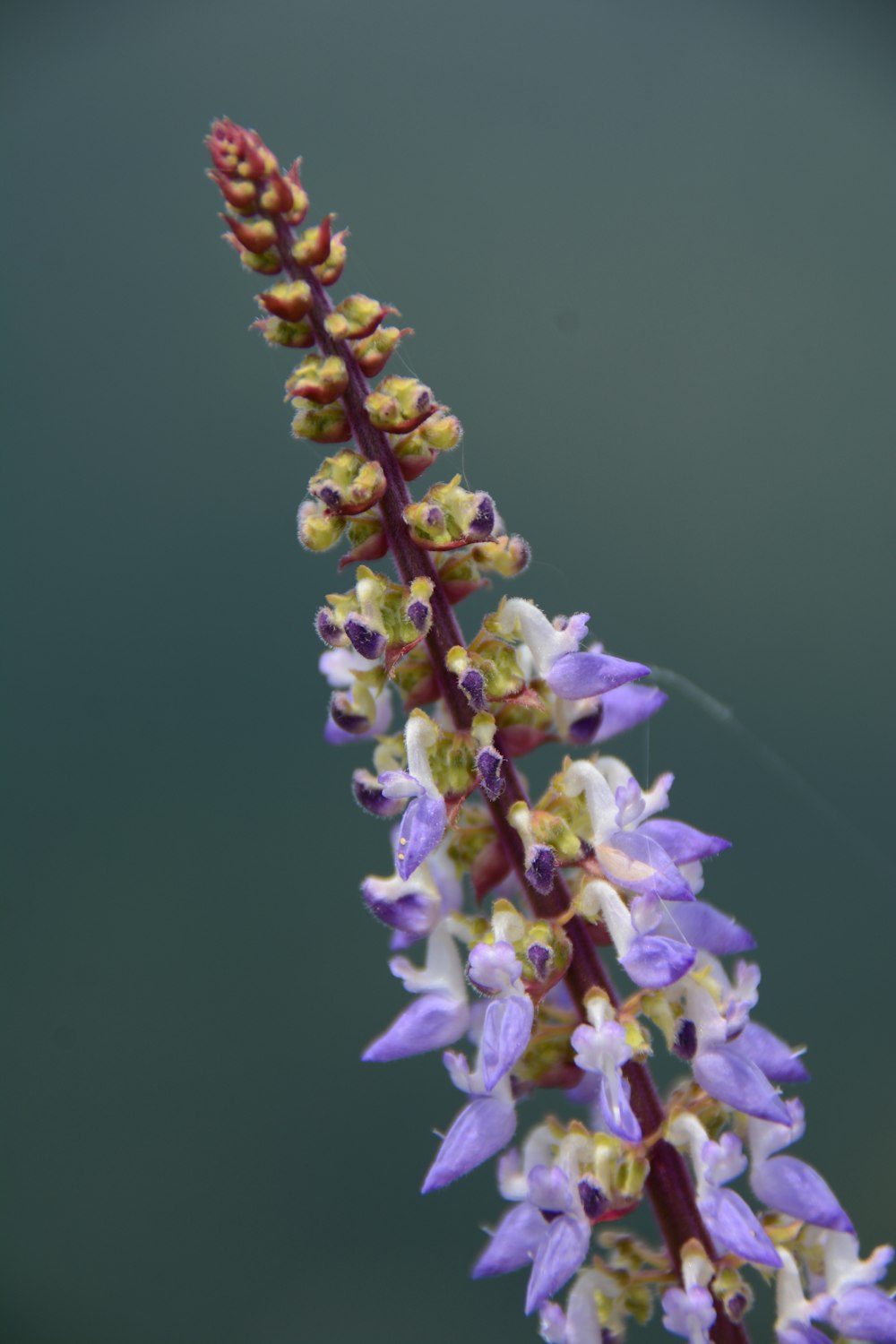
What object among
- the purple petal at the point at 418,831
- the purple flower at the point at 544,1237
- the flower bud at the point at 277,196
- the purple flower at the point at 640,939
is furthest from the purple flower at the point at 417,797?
the flower bud at the point at 277,196

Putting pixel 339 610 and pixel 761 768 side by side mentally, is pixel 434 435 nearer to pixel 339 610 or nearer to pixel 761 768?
pixel 339 610

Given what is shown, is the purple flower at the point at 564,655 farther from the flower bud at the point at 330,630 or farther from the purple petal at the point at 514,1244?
the purple petal at the point at 514,1244

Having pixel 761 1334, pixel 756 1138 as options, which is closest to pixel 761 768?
pixel 761 1334

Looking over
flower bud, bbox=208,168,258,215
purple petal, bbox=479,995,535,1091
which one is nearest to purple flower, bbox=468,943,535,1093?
purple petal, bbox=479,995,535,1091

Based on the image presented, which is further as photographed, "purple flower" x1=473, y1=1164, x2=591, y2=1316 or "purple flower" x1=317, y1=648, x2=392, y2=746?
"purple flower" x1=317, y1=648, x2=392, y2=746

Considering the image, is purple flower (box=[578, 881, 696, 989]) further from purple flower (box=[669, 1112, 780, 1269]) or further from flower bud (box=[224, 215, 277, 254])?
flower bud (box=[224, 215, 277, 254])
